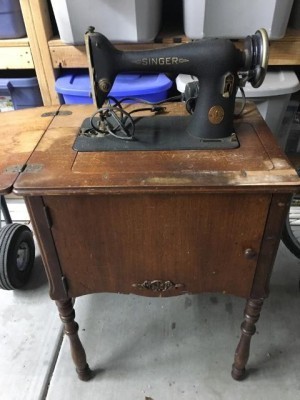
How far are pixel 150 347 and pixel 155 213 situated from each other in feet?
2.38

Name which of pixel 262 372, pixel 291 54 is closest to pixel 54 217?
pixel 262 372

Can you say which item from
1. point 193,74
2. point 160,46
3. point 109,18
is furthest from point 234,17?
point 193,74

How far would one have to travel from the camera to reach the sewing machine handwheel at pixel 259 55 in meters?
0.86

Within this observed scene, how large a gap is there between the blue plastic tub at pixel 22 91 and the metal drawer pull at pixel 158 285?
1.16 meters

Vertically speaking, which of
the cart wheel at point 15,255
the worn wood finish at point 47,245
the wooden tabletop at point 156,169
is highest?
the wooden tabletop at point 156,169

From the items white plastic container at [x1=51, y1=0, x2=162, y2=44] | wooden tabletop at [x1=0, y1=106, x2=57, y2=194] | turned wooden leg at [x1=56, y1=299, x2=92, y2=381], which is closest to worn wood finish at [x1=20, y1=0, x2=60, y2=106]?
white plastic container at [x1=51, y1=0, x2=162, y2=44]

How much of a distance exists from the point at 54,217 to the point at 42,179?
103mm

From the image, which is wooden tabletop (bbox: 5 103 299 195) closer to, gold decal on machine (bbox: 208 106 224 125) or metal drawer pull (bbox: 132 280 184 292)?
gold decal on machine (bbox: 208 106 224 125)

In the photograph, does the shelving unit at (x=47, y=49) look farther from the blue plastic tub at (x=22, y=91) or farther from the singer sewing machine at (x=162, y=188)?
the singer sewing machine at (x=162, y=188)

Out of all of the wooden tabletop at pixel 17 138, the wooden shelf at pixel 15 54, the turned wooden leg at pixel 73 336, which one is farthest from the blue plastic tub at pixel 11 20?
the turned wooden leg at pixel 73 336

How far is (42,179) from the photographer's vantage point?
822mm

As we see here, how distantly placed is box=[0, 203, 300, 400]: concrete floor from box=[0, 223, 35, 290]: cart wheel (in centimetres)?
9

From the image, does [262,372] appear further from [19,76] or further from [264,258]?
[19,76]

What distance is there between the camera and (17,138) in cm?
103
